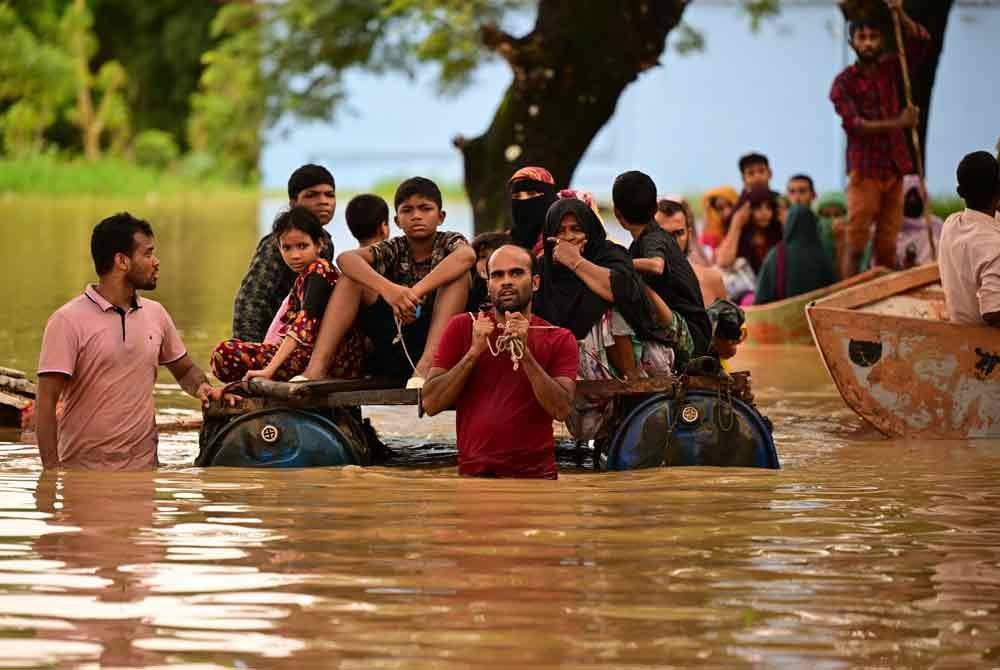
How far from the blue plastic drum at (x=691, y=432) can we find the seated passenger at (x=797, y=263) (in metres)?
7.12

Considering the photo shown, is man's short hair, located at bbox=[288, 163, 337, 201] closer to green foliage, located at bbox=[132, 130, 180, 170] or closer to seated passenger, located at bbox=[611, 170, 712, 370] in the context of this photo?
seated passenger, located at bbox=[611, 170, 712, 370]

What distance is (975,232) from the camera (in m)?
10.6

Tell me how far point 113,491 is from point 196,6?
58.9m

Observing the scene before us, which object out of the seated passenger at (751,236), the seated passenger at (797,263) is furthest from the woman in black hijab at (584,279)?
the seated passenger at (751,236)

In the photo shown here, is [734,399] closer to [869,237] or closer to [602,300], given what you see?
[602,300]

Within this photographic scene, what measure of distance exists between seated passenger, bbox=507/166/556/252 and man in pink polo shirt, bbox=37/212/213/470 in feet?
5.80

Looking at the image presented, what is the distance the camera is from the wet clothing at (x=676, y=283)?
9625 millimetres

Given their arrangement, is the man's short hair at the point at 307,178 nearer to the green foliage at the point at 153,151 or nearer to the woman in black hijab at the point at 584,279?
the woman in black hijab at the point at 584,279

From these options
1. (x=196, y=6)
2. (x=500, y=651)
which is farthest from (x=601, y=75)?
(x=196, y=6)

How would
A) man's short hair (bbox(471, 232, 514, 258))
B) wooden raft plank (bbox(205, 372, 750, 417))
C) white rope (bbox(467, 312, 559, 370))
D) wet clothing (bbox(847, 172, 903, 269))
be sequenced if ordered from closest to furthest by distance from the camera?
1. white rope (bbox(467, 312, 559, 370))
2. wooden raft plank (bbox(205, 372, 750, 417))
3. man's short hair (bbox(471, 232, 514, 258))
4. wet clothing (bbox(847, 172, 903, 269))

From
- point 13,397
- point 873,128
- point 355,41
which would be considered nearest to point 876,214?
point 873,128

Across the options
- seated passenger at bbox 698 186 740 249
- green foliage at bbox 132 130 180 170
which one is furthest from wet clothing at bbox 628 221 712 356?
green foliage at bbox 132 130 180 170

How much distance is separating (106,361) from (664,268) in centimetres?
254

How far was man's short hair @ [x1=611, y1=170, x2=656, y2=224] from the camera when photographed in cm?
960
